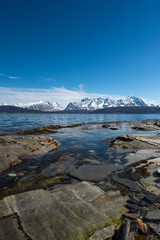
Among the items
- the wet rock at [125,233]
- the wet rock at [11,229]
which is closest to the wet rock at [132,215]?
the wet rock at [125,233]

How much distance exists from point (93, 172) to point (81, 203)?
11.8 feet

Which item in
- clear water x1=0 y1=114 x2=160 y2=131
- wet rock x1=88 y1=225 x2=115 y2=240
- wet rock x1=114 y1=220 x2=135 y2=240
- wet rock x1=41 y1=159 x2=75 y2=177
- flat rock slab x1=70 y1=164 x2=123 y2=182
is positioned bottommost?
clear water x1=0 y1=114 x2=160 y2=131

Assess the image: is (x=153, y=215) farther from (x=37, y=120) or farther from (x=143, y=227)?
(x=37, y=120)

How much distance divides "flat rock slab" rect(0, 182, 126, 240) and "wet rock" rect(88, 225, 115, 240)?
11cm

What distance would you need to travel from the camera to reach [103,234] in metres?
3.97

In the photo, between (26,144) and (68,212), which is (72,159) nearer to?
(26,144)

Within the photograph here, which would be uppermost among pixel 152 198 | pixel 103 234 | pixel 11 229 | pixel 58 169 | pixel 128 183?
pixel 11 229

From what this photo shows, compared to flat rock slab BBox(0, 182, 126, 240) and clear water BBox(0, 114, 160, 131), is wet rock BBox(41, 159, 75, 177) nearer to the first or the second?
flat rock slab BBox(0, 182, 126, 240)

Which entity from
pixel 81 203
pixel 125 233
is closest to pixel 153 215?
pixel 125 233

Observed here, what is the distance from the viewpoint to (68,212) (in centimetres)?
475

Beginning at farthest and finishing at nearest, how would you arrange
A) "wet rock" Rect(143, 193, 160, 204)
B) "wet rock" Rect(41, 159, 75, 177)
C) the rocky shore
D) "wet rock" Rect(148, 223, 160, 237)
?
"wet rock" Rect(41, 159, 75, 177)
"wet rock" Rect(143, 193, 160, 204)
"wet rock" Rect(148, 223, 160, 237)
the rocky shore

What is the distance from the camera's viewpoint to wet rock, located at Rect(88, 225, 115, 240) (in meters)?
3.85

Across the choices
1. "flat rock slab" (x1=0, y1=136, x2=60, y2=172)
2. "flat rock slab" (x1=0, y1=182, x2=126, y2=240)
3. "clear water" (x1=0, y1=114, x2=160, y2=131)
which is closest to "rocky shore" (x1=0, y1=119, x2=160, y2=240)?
"flat rock slab" (x1=0, y1=182, x2=126, y2=240)

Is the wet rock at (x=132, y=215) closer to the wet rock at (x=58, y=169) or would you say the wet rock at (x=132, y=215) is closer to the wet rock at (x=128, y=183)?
the wet rock at (x=128, y=183)
